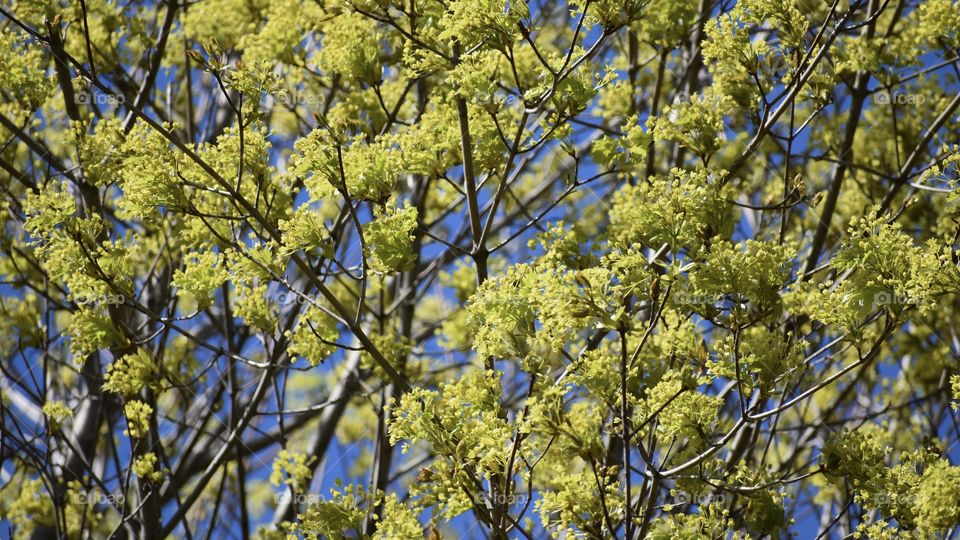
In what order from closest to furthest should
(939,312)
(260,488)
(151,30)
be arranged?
(939,312), (151,30), (260,488)

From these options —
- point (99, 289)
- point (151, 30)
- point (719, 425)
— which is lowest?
point (719, 425)

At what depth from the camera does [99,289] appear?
180 inches

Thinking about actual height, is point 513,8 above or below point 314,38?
below

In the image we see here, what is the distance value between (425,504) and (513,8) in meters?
2.00

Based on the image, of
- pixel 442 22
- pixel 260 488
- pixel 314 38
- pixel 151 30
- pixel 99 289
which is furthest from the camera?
pixel 260 488

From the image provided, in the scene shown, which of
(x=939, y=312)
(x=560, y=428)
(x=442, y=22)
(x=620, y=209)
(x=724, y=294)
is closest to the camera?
(x=560, y=428)

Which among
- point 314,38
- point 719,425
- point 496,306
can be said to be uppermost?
point 314,38

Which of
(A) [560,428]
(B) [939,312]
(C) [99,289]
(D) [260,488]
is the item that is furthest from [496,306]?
(D) [260,488]

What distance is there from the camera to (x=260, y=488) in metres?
11.1

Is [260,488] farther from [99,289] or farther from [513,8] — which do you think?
[513,8]

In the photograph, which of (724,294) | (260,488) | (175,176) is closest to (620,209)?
(724,294)

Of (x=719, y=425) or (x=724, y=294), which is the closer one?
(x=724, y=294)

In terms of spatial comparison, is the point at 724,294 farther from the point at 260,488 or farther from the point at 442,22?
the point at 260,488

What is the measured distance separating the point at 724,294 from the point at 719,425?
65 cm
